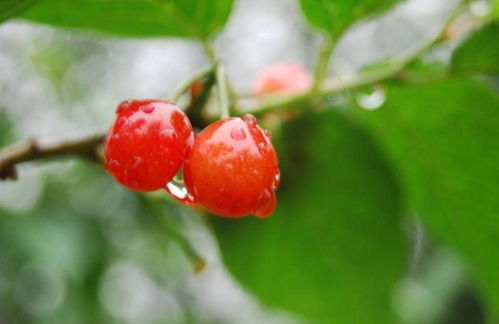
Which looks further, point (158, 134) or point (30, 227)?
point (30, 227)

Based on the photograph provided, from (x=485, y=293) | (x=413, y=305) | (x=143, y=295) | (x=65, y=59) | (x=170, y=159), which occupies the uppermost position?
(x=170, y=159)

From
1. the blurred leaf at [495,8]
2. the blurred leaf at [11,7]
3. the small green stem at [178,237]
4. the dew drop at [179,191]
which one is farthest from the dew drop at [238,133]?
the blurred leaf at [495,8]

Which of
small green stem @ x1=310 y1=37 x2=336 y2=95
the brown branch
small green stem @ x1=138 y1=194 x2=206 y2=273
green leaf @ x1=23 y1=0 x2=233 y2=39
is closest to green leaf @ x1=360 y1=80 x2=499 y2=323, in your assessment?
small green stem @ x1=310 y1=37 x2=336 y2=95

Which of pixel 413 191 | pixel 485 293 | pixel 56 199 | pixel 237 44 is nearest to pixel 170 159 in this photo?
pixel 413 191

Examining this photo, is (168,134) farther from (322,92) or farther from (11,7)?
(322,92)

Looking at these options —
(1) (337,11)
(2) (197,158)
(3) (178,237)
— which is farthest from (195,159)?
(1) (337,11)

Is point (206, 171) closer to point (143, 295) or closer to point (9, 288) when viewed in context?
point (9, 288)

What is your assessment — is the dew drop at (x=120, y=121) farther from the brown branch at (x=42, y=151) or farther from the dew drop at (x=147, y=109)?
the brown branch at (x=42, y=151)
